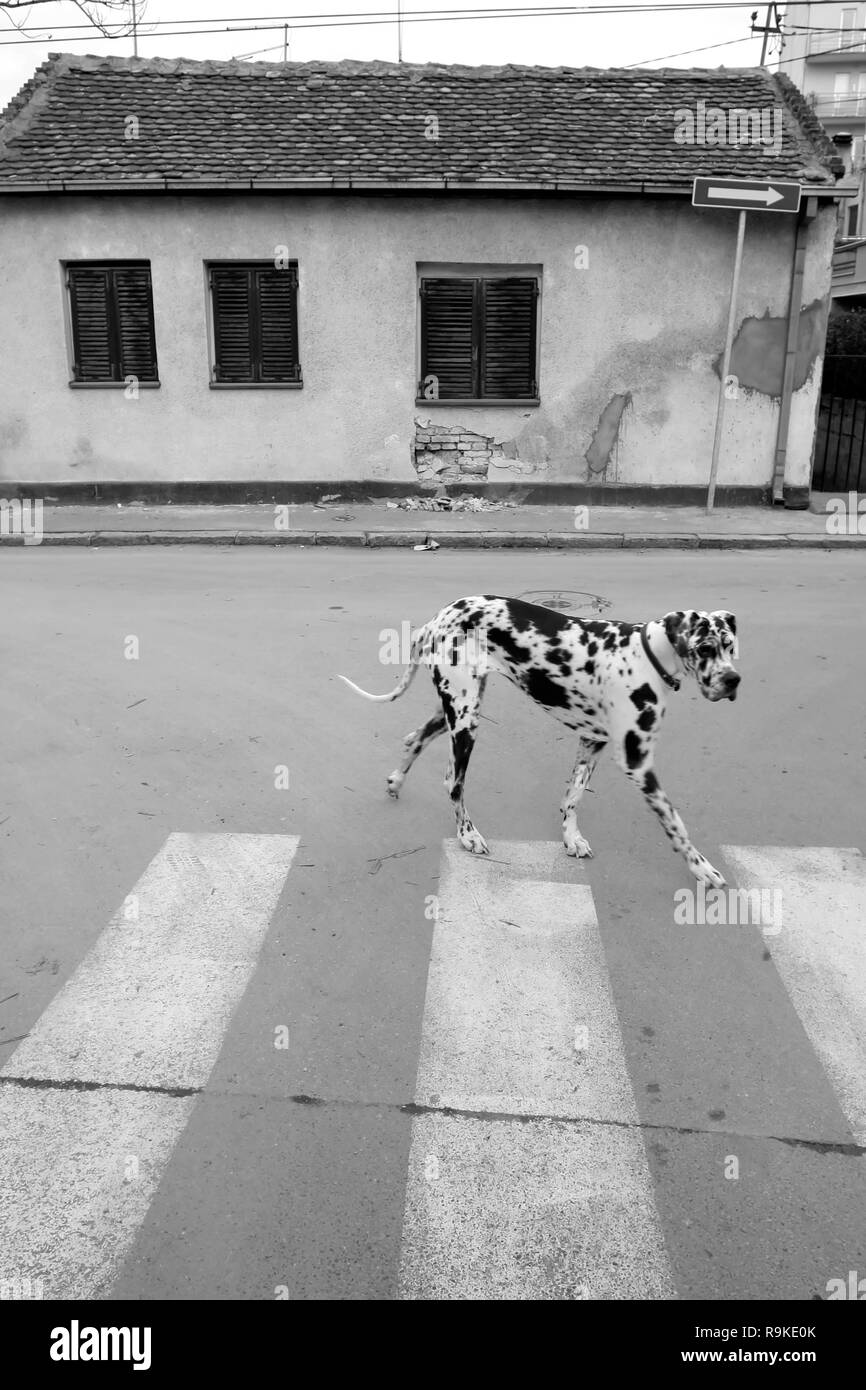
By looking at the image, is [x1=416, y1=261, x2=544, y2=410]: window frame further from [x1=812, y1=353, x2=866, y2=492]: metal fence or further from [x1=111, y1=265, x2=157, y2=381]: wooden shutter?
[x1=812, y1=353, x2=866, y2=492]: metal fence

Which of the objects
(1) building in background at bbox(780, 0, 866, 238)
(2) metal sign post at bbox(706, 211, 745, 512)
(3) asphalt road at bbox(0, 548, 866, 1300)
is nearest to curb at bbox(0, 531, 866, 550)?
(2) metal sign post at bbox(706, 211, 745, 512)

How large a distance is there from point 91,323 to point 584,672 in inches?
520

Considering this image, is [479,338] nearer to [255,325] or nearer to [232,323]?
[255,325]

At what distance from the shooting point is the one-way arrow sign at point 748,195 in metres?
14.1

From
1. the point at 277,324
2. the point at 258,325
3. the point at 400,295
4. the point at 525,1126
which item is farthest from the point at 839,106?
the point at 525,1126

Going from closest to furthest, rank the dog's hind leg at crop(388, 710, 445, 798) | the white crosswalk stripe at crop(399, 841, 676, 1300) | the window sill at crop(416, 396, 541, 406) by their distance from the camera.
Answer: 1. the white crosswalk stripe at crop(399, 841, 676, 1300)
2. the dog's hind leg at crop(388, 710, 445, 798)
3. the window sill at crop(416, 396, 541, 406)

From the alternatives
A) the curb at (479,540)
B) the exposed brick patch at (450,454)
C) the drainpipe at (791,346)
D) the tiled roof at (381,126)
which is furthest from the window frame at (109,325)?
Answer: the drainpipe at (791,346)

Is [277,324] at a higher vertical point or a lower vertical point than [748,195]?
lower

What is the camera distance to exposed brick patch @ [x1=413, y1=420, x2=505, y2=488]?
53.4 ft

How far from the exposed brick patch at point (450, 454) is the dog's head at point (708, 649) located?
38.3 feet

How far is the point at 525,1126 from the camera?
3693 millimetres

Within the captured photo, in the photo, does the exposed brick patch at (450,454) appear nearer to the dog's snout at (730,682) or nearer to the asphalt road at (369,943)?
the asphalt road at (369,943)

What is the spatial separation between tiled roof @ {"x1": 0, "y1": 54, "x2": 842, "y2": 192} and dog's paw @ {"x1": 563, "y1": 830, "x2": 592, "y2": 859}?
39.5 feet
